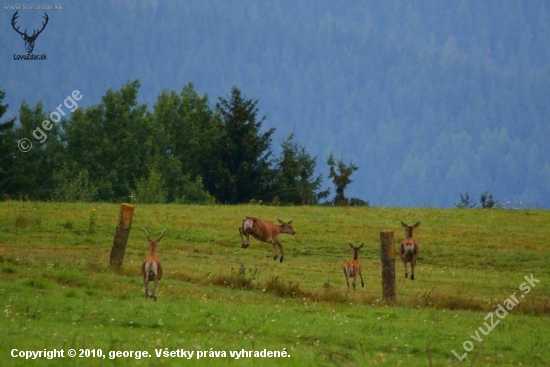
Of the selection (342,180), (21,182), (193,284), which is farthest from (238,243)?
(21,182)

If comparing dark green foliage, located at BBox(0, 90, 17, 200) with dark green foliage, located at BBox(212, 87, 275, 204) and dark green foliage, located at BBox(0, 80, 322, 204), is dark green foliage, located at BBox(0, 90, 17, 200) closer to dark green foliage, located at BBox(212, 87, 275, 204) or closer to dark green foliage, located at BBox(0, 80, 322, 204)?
dark green foliage, located at BBox(0, 80, 322, 204)

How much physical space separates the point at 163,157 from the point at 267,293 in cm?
6406

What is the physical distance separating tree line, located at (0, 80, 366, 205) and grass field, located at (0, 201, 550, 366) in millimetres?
36964

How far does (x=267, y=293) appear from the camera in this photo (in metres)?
26.0

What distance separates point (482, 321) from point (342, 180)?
5786 cm

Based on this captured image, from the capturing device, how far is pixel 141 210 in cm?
4472

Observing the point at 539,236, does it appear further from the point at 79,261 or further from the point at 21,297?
the point at 21,297

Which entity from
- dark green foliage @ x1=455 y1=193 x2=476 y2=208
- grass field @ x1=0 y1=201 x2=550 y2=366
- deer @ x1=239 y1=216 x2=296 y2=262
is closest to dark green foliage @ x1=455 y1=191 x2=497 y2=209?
dark green foliage @ x1=455 y1=193 x2=476 y2=208

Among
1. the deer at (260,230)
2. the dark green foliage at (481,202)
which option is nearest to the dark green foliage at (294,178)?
the dark green foliage at (481,202)

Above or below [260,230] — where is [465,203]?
above

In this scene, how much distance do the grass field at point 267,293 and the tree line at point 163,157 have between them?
37.0m

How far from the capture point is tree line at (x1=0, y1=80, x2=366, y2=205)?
83.8m

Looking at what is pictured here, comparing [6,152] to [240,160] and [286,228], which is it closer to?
[240,160]

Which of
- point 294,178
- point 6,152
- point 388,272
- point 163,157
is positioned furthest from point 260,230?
point 6,152
